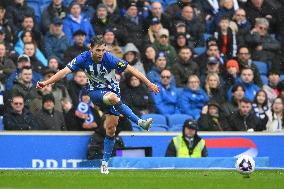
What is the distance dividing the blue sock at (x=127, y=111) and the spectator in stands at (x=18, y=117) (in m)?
3.76

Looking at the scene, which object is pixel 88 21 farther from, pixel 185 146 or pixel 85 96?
pixel 185 146

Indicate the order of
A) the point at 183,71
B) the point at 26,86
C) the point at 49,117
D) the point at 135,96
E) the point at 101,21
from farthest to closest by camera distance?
the point at 101,21 < the point at 183,71 < the point at 135,96 < the point at 26,86 < the point at 49,117

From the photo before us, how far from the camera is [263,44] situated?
25.1 meters

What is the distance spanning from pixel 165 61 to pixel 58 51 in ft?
7.86

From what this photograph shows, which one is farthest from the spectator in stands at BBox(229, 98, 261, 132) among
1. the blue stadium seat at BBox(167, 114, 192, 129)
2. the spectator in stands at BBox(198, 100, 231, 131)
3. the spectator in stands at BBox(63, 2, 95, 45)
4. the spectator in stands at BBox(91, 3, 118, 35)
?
the spectator in stands at BBox(63, 2, 95, 45)

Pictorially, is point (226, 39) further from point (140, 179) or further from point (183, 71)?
point (140, 179)

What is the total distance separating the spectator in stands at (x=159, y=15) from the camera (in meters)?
23.9

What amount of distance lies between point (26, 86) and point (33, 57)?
1209 millimetres

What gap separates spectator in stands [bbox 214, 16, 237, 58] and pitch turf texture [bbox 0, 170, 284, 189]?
7306mm

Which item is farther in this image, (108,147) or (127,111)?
(108,147)

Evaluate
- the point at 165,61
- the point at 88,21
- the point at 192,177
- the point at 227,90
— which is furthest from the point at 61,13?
the point at 192,177

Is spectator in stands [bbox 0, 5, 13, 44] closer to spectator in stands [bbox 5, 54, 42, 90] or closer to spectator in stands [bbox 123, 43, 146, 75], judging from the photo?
spectator in stands [bbox 5, 54, 42, 90]

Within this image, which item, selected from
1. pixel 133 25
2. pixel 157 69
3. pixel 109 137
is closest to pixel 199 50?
pixel 133 25

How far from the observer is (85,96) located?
67.2ft
